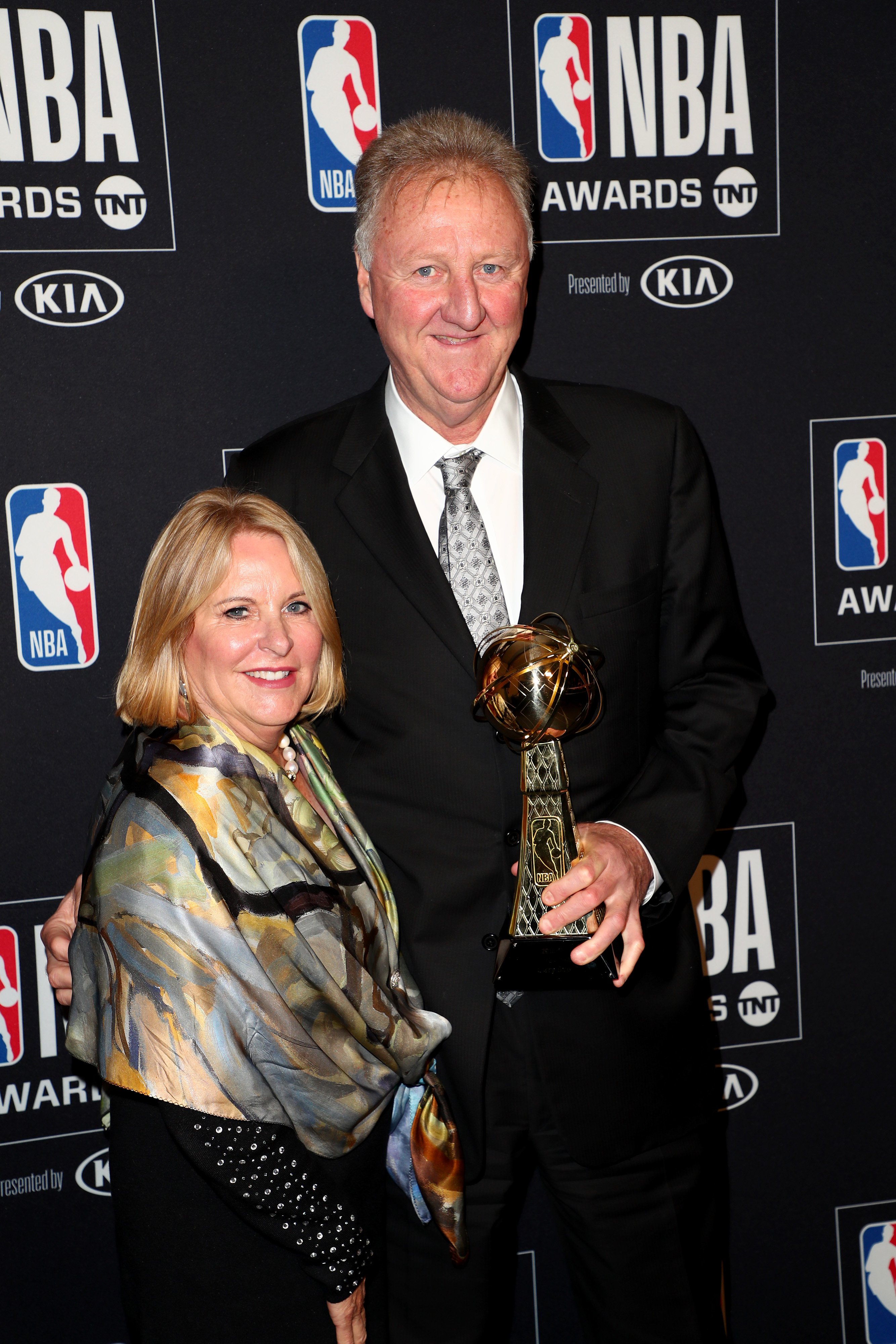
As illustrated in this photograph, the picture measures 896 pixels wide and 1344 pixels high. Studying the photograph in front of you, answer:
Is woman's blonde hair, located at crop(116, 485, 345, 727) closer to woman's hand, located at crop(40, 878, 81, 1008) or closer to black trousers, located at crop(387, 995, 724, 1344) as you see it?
woman's hand, located at crop(40, 878, 81, 1008)

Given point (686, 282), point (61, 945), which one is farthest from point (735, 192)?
point (61, 945)

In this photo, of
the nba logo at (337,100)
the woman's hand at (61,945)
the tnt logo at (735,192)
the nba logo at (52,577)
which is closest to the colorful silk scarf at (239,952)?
the woman's hand at (61,945)

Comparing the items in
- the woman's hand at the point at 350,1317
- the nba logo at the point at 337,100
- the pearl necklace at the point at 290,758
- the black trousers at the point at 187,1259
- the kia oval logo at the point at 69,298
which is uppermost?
the nba logo at the point at 337,100

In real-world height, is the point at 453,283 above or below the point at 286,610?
above

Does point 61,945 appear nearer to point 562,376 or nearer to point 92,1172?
point 92,1172

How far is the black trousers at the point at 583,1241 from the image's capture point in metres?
1.69

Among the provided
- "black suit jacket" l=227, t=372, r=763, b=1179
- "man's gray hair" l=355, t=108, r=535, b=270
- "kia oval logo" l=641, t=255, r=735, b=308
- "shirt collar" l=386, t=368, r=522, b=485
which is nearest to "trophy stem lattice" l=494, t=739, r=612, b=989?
"black suit jacket" l=227, t=372, r=763, b=1179

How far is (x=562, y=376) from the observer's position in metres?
2.18

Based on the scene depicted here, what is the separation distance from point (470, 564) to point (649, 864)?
484mm

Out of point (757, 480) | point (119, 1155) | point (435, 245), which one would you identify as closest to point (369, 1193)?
point (119, 1155)

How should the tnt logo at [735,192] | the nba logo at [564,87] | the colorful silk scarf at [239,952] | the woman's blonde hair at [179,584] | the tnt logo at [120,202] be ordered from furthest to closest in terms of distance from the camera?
the tnt logo at [735,192]
the nba logo at [564,87]
the tnt logo at [120,202]
the woman's blonde hair at [179,584]
the colorful silk scarf at [239,952]

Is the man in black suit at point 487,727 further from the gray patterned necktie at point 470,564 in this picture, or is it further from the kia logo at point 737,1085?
the kia logo at point 737,1085

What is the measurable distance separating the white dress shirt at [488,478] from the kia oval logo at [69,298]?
2.15ft

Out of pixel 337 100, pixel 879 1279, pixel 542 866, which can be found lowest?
pixel 879 1279
